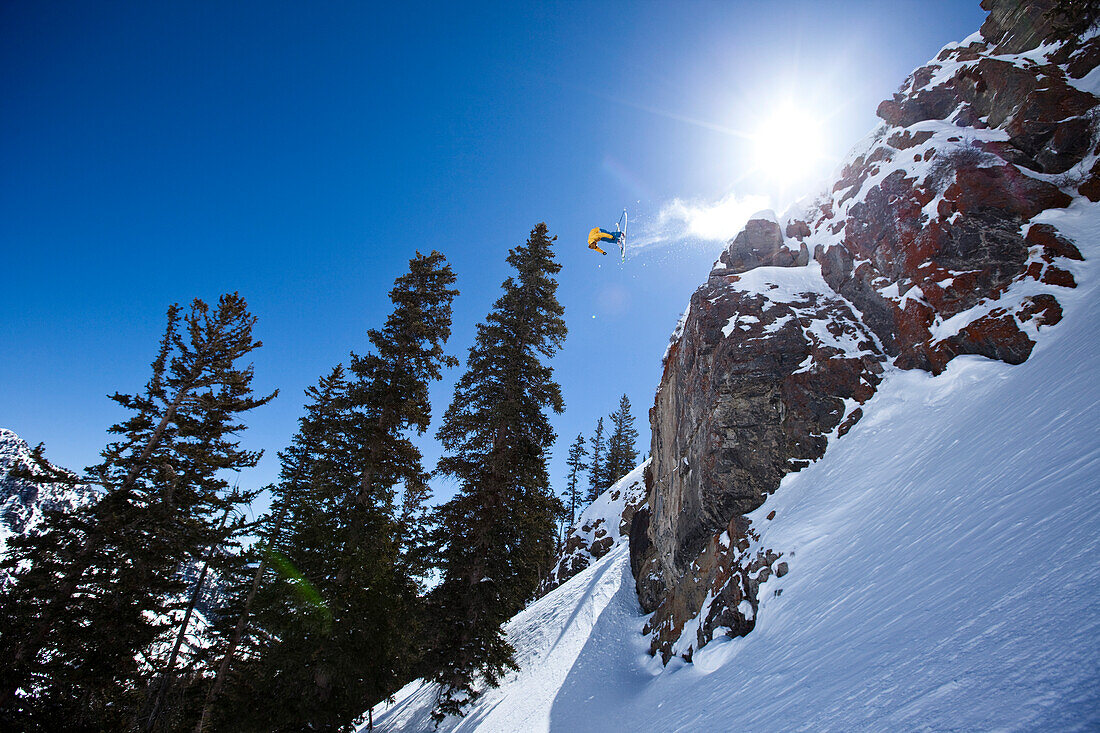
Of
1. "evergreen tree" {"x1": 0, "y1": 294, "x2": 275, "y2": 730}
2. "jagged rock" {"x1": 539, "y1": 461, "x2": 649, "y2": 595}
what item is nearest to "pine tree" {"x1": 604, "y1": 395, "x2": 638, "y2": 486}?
"jagged rock" {"x1": 539, "y1": 461, "x2": 649, "y2": 595}

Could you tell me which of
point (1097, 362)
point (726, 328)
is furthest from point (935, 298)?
point (1097, 362)

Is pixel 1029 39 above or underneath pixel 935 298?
above

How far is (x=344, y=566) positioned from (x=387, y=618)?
6.28ft

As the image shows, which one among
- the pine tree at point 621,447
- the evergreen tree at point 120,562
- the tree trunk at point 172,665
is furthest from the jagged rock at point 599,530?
the evergreen tree at point 120,562

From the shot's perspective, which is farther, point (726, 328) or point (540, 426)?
point (726, 328)

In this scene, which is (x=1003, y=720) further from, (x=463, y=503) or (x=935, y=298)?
(x=935, y=298)

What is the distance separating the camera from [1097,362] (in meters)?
7.11

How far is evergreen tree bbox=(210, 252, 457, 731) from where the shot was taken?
423 inches

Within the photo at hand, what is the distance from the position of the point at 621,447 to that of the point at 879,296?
37681 millimetres

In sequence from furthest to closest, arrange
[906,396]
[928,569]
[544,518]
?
1. [544,518]
2. [906,396]
3. [928,569]

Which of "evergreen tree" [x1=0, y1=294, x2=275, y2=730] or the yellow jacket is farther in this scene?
the yellow jacket

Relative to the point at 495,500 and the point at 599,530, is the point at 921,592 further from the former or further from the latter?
the point at 599,530

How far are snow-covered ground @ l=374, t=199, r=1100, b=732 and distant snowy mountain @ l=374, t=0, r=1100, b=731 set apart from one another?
0.04 meters

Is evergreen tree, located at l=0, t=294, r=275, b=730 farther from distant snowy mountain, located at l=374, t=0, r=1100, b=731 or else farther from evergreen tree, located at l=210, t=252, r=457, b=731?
distant snowy mountain, located at l=374, t=0, r=1100, b=731
